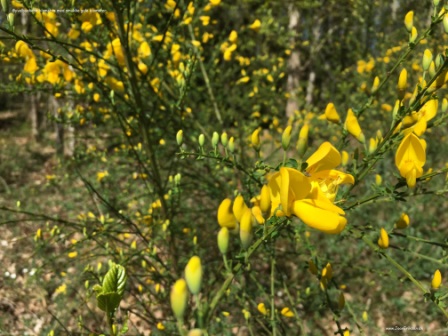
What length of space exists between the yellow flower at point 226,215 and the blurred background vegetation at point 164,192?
0.20 m

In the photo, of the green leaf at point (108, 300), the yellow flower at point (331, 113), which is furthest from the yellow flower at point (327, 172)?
the green leaf at point (108, 300)

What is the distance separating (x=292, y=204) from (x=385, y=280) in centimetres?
331

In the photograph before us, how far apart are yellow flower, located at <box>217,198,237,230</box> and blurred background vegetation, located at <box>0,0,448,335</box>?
7.7 inches

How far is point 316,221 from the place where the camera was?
0.78 meters

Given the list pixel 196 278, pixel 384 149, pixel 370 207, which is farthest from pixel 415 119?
pixel 370 207

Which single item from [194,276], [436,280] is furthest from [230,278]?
[436,280]

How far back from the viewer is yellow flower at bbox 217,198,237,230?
2.80 feet

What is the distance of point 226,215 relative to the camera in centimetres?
86

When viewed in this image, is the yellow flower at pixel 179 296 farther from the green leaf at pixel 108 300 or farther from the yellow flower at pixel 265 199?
the yellow flower at pixel 265 199

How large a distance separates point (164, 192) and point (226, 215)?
121 centimetres

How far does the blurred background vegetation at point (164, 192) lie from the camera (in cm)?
179

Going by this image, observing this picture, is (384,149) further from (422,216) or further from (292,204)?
(422,216)

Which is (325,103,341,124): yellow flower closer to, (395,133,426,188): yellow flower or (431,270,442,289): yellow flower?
(395,133,426,188): yellow flower

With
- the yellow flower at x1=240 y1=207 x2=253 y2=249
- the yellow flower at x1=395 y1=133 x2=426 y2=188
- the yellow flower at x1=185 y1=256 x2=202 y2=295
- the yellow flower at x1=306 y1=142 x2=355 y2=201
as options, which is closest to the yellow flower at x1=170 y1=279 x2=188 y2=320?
the yellow flower at x1=185 y1=256 x2=202 y2=295
